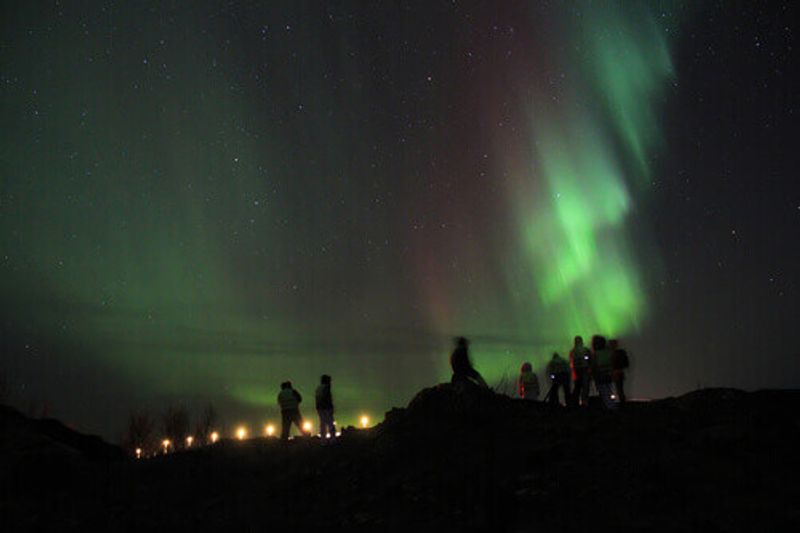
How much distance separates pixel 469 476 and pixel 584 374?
609 centimetres

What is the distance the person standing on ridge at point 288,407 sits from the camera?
56.8 ft

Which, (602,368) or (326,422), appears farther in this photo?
(326,422)

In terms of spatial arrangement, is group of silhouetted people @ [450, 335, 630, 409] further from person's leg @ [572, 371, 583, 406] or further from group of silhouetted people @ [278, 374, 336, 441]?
group of silhouetted people @ [278, 374, 336, 441]

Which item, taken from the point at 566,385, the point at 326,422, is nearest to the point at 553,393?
the point at 566,385

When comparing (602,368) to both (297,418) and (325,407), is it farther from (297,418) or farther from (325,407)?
(297,418)

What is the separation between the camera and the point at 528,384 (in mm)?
17406

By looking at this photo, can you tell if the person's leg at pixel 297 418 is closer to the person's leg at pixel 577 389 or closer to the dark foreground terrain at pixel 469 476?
the dark foreground terrain at pixel 469 476

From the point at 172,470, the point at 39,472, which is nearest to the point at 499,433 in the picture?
the point at 172,470

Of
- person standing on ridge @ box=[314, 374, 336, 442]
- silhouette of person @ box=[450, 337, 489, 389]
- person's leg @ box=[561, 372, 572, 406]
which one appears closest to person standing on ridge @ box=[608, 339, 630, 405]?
person's leg @ box=[561, 372, 572, 406]

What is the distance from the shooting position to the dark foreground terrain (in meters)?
9.12

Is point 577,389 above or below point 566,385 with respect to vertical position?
below

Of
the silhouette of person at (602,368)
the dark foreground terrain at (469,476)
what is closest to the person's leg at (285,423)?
the dark foreground terrain at (469,476)

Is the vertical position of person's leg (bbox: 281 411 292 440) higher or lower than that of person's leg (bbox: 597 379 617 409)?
higher

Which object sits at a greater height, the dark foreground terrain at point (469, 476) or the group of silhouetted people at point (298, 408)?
the group of silhouetted people at point (298, 408)
